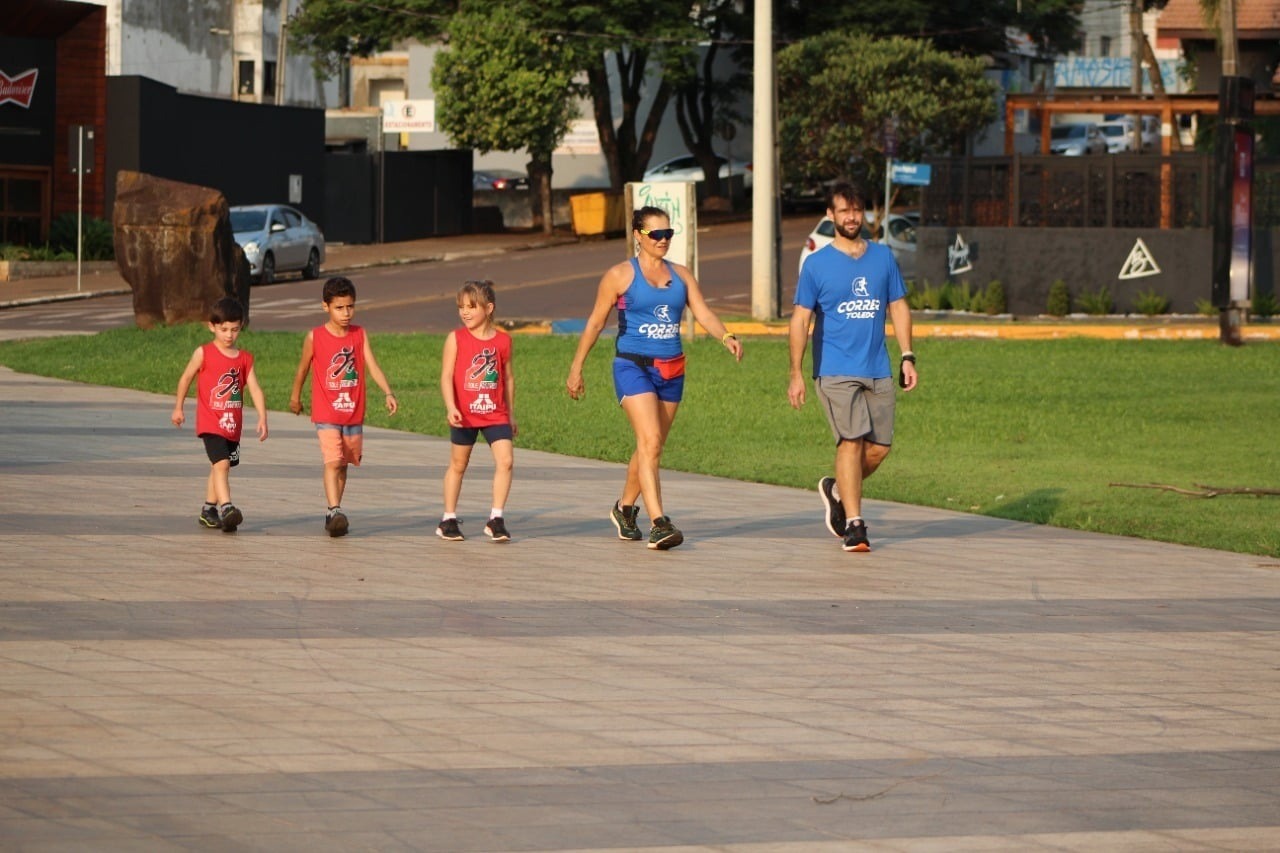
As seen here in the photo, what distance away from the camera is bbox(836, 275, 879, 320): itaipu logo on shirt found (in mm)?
10211

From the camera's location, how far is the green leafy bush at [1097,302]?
2847cm

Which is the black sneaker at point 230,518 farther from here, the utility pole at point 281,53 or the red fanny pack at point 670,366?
the utility pole at point 281,53

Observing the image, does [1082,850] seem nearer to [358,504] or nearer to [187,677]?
[187,677]

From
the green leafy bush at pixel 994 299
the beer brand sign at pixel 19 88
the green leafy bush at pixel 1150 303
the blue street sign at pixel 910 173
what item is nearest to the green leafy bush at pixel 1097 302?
the green leafy bush at pixel 1150 303

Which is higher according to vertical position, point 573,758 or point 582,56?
point 582,56

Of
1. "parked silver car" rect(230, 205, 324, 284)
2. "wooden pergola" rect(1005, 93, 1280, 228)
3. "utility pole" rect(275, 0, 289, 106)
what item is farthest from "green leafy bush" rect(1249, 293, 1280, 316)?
"utility pole" rect(275, 0, 289, 106)

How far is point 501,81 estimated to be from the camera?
49844mm

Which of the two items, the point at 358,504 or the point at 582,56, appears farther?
the point at 582,56

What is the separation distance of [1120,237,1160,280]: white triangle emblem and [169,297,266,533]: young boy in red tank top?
20.2m

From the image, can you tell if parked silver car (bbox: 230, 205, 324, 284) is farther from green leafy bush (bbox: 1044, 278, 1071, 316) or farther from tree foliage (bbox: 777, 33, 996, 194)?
green leafy bush (bbox: 1044, 278, 1071, 316)

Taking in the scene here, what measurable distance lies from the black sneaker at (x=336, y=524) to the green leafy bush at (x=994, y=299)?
64.2 feet

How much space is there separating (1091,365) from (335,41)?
3679 cm

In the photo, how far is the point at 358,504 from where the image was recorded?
39.3ft

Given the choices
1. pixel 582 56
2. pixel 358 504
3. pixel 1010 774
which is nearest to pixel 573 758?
pixel 1010 774
